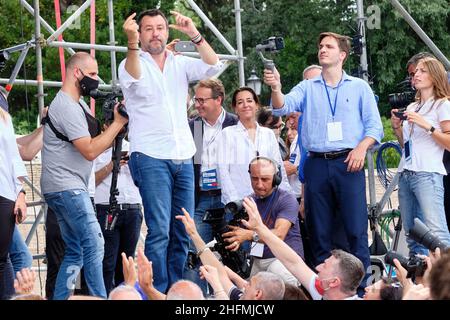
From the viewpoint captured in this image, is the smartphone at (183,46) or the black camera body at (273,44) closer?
the smartphone at (183,46)

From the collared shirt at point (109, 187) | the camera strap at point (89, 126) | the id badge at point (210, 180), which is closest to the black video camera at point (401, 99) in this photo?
the id badge at point (210, 180)

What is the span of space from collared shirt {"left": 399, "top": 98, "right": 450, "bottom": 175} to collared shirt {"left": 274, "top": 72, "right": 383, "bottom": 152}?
0.92 feet

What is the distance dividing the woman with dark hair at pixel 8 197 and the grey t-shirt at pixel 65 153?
7.3 inches

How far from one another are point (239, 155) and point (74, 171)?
5.25 feet

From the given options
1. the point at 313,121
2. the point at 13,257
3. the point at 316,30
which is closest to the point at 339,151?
the point at 313,121

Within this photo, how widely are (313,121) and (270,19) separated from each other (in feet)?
57.0

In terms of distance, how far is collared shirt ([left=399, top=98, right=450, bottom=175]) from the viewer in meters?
7.92

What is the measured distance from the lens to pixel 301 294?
5801 millimetres

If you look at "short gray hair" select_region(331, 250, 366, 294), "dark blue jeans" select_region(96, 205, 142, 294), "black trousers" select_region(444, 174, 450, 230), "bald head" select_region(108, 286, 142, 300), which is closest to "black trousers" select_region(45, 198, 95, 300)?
"dark blue jeans" select_region(96, 205, 142, 294)

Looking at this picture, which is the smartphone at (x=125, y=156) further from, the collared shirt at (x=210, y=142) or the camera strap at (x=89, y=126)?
the camera strap at (x=89, y=126)

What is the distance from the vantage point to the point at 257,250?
25.1ft

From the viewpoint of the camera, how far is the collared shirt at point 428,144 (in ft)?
26.0

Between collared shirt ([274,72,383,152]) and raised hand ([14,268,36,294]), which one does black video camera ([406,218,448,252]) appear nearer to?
collared shirt ([274,72,383,152])
